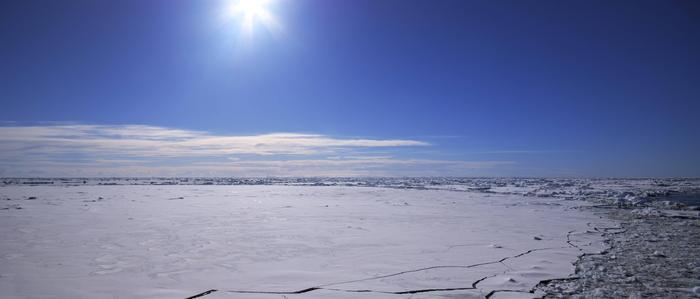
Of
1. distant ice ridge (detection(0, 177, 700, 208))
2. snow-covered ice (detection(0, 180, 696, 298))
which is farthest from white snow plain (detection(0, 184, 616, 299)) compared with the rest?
distant ice ridge (detection(0, 177, 700, 208))

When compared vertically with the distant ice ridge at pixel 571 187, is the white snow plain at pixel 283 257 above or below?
below

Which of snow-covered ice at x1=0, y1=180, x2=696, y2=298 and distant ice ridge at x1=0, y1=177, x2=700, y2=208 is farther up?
distant ice ridge at x1=0, y1=177, x2=700, y2=208

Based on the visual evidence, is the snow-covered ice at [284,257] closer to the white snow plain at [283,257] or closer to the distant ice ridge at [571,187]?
the white snow plain at [283,257]

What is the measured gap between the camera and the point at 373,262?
21.1 feet

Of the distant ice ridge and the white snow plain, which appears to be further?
the distant ice ridge

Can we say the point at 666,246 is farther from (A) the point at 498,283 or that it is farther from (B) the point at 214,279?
(B) the point at 214,279

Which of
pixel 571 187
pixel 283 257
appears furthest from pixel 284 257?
pixel 571 187

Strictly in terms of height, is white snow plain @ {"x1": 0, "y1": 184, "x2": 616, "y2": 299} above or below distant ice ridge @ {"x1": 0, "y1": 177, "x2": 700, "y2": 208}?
below

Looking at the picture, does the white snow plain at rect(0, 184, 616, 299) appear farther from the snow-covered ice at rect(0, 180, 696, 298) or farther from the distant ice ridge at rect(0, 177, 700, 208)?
the distant ice ridge at rect(0, 177, 700, 208)

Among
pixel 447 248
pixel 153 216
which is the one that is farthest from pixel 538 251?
pixel 153 216

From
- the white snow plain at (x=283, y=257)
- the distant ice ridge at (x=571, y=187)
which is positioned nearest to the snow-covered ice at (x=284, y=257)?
the white snow plain at (x=283, y=257)

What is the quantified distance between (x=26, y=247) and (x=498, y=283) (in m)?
8.30

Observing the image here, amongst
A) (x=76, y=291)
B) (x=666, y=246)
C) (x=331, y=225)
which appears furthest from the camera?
(x=331, y=225)

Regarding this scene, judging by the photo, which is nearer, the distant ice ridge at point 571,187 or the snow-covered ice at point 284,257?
the snow-covered ice at point 284,257
